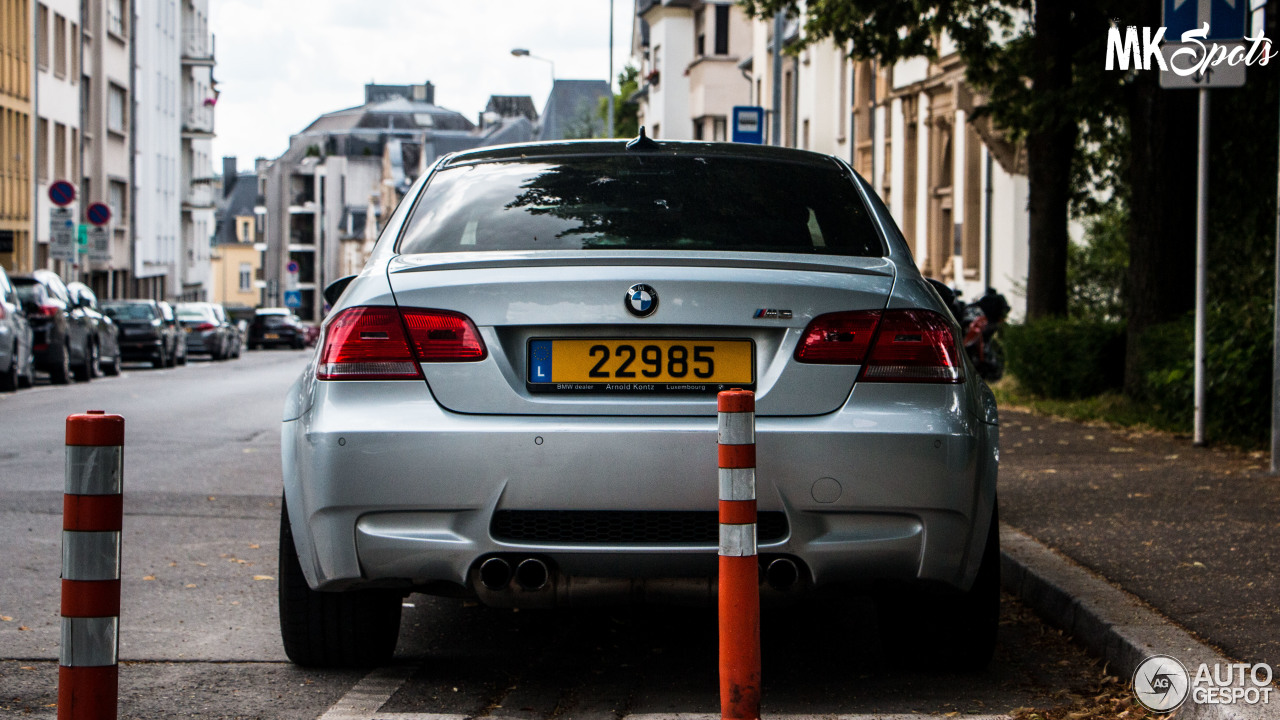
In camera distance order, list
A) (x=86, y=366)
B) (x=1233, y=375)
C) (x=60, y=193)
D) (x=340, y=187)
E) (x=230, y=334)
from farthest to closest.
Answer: (x=340, y=187), (x=230, y=334), (x=60, y=193), (x=86, y=366), (x=1233, y=375)

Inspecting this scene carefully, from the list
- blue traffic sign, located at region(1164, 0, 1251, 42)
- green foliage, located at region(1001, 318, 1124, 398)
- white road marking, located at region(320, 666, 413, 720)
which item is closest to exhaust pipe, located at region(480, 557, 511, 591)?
white road marking, located at region(320, 666, 413, 720)

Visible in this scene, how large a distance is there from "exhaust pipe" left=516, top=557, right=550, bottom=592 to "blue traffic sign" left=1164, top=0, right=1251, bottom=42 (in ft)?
25.5

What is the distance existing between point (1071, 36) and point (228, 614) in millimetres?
13763

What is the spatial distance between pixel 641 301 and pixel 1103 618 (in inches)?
83.9

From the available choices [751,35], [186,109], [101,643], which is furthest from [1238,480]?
[186,109]

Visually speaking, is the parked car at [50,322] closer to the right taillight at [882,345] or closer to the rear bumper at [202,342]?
the rear bumper at [202,342]

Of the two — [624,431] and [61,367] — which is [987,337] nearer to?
[61,367]

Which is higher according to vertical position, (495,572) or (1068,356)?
(1068,356)

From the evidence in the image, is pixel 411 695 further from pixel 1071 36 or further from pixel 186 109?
pixel 186 109

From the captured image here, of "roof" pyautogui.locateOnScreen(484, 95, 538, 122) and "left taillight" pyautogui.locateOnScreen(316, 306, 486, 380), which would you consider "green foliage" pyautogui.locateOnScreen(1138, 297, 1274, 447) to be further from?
"roof" pyautogui.locateOnScreen(484, 95, 538, 122)

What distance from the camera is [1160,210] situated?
14.5 metres

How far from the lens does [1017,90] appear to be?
1869 cm

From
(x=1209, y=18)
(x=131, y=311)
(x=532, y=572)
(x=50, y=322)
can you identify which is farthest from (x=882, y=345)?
(x=131, y=311)

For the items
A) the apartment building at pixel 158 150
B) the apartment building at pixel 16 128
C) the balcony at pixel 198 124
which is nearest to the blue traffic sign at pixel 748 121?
the apartment building at pixel 16 128
